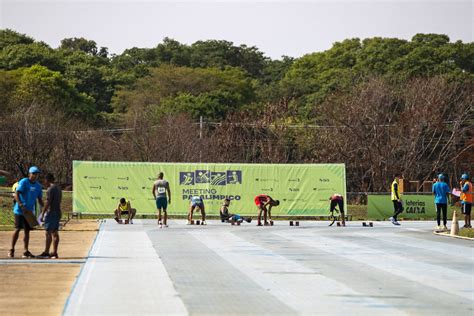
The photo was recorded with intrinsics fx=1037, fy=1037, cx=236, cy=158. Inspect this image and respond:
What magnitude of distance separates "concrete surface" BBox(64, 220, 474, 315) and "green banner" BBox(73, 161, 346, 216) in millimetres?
10558

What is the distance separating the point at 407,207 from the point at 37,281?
27218 millimetres

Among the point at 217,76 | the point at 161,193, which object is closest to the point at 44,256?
the point at 161,193

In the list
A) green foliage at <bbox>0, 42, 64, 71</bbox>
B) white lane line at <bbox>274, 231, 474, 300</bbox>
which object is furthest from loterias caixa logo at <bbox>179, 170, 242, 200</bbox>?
green foliage at <bbox>0, 42, 64, 71</bbox>

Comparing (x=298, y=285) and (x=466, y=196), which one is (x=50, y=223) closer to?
(x=298, y=285)

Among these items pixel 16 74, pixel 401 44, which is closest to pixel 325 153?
pixel 16 74

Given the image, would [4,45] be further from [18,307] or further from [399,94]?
[18,307]

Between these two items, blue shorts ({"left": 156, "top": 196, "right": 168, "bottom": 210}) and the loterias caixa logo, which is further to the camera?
the loterias caixa logo

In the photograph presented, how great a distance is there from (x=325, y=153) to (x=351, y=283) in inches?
1714

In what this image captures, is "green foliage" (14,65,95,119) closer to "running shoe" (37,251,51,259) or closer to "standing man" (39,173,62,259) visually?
"standing man" (39,173,62,259)

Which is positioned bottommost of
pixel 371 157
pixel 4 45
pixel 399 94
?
pixel 371 157

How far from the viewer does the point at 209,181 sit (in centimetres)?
3997

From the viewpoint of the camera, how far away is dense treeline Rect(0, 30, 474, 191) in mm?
57281

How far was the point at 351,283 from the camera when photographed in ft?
51.7

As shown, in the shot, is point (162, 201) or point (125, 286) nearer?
point (125, 286)
